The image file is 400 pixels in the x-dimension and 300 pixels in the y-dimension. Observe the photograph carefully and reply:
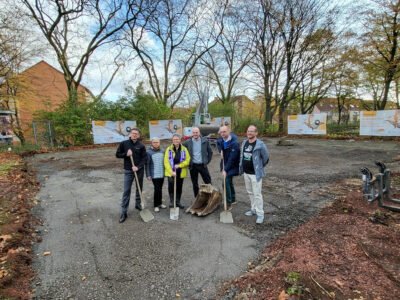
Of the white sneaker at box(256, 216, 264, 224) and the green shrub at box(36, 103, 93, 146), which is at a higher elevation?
the green shrub at box(36, 103, 93, 146)

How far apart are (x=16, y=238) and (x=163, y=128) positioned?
15.7 meters

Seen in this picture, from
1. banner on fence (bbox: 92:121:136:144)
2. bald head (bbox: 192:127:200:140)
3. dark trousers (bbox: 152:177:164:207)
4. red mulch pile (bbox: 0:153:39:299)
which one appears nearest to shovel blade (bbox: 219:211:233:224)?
dark trousers (bbox: 152:177:164:207)

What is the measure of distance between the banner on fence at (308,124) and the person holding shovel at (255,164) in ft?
50.7

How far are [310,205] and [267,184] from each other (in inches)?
69.3

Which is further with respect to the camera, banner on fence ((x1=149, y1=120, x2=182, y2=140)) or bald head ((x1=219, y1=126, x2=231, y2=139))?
banner on fence ((x1=149, y1=120, x2=182, y2=140))

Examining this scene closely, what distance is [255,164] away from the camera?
13.5ft

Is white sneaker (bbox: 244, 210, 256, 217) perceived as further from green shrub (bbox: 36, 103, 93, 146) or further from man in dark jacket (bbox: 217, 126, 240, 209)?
green shrub (bbox: 36, 103, 93, 146)

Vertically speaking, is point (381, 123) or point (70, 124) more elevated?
point (70, 124)

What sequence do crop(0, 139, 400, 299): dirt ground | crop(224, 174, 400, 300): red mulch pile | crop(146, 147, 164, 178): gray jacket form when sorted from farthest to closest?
crop(146, 147, 164, 178): gray jacket, crop(0, 139, 400, 299): dirt ground, crop(224, 174, 400, 300): red mulch pile

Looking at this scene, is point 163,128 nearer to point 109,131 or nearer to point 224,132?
point 109,131

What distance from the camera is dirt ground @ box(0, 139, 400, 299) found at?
2604 mm

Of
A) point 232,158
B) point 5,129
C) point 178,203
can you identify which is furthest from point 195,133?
point 5,129

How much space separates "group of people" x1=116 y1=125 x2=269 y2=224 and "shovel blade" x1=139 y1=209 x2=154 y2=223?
12.6 inches

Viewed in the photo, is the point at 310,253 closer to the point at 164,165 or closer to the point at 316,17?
the point at 164,165
